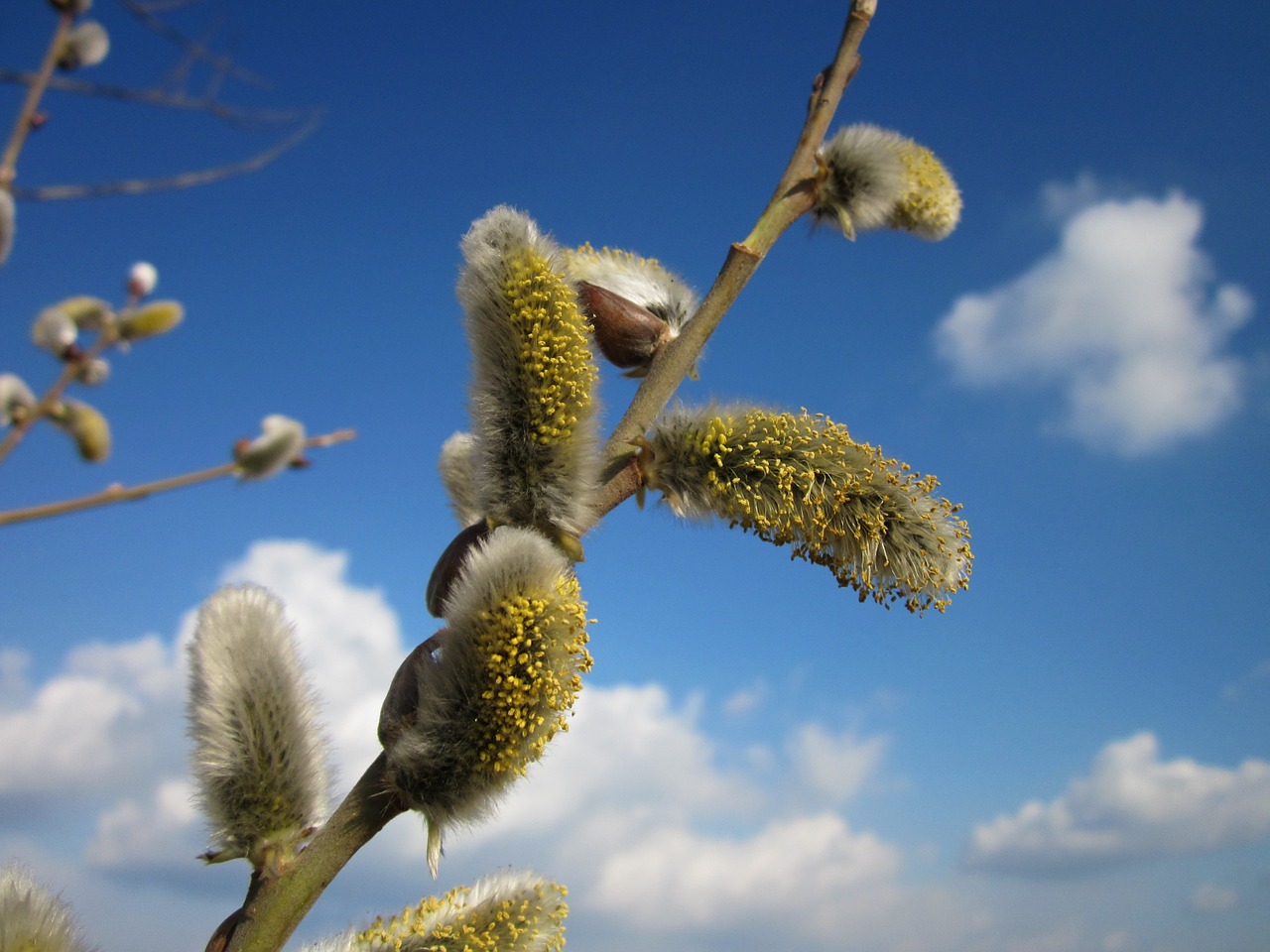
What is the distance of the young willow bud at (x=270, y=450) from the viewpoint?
94 cm

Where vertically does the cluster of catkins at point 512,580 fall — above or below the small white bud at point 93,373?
above

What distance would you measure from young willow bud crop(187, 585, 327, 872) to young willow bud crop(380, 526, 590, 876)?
0.31m

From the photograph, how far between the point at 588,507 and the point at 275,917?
1066 mm

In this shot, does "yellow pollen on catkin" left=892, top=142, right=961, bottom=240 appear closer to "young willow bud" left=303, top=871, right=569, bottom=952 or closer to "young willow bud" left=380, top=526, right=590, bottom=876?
"young willow bud" left=380, top=526, right=590, bottom=876

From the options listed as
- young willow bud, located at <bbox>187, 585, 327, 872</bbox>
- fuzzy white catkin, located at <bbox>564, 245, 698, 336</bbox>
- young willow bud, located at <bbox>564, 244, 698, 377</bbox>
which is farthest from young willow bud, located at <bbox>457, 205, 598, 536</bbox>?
young willow bud, located at <bbox>187, 585, 327, 872</bbox>

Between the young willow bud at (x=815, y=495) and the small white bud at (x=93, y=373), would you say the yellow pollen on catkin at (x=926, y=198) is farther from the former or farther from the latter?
the small white bud at (x=93, y=373)

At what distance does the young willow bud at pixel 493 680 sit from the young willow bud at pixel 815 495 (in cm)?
46

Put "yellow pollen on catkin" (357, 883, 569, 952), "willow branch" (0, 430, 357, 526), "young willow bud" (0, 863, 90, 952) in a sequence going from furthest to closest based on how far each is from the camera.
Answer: "yellow pollen on catkin" (357, 883, 569, 952) → "young willow bud" (0, 863, 90, 952) → "willow branch" (0, 430, 357, 526)

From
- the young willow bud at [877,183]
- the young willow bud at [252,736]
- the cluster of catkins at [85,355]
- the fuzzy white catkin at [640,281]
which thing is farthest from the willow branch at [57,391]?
the young willow bud at [877,183]

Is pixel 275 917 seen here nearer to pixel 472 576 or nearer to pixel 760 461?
pixel 472 576

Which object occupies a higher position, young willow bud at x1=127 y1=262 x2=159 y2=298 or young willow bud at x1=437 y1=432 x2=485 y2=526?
young willow bud at x1=437 y1=432 x2=485 y2=526

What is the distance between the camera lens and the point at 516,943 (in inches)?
92.8

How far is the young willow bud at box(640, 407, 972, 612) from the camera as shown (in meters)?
2.40

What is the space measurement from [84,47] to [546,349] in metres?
1.34
